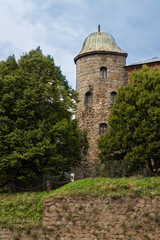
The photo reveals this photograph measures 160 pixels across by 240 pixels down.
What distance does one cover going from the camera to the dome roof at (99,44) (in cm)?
2844

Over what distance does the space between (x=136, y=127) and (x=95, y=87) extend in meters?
8.12

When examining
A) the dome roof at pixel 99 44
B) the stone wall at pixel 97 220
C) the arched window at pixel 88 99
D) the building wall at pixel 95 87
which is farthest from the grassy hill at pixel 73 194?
the dome roof at pixel 99 44

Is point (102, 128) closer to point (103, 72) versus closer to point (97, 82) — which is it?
point (97, 82)

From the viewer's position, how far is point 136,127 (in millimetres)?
20266

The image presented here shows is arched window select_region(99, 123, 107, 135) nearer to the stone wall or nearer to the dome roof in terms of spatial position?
the dome roof

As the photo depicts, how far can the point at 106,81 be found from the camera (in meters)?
27.5

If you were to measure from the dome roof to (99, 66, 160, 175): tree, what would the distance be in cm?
706

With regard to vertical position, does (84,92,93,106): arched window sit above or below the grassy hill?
above

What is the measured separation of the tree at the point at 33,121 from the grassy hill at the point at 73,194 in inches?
93.1

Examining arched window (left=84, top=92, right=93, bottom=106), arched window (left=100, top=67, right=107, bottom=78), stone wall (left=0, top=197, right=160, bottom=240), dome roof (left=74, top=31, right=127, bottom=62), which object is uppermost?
dome roof (left=74, top=31, right=127, bottom=62)

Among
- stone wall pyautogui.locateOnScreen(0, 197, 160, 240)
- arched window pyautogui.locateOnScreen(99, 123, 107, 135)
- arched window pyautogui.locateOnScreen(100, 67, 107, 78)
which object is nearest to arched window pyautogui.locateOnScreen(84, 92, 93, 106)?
arched window pyautogui.locateOnScreen(100, 67, 107, 78)

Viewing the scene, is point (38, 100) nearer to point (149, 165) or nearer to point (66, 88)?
point (66, 88)

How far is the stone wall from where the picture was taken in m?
14.5

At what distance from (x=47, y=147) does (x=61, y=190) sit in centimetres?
303
